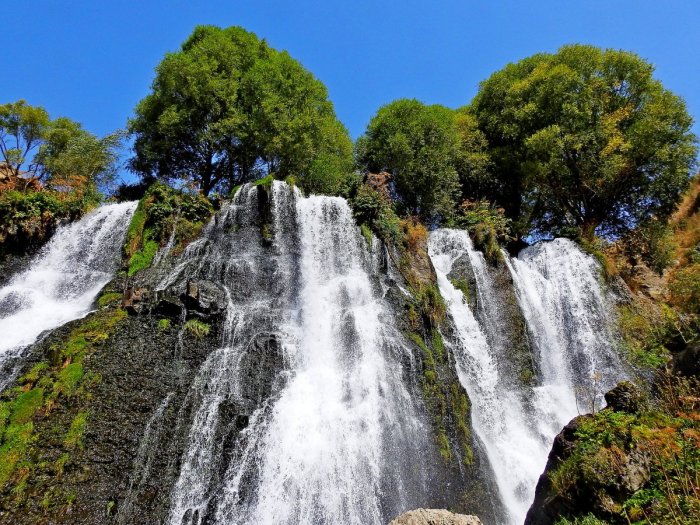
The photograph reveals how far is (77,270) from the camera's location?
1384 cm

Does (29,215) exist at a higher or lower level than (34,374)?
higher

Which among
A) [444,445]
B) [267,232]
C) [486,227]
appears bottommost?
[444,445]

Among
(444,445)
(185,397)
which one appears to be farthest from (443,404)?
(185,397)

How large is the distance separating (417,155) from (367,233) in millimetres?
8508

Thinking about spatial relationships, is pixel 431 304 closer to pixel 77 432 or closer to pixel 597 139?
pixel 77 432

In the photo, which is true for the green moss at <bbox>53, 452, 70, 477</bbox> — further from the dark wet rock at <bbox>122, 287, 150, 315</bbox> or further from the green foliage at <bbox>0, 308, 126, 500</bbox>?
the dark wet rock at <bbox>122, 287, 150, 315</bbox>

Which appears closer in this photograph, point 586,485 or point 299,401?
point 586,485

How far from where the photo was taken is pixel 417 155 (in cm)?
2156

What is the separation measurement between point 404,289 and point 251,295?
4556mm

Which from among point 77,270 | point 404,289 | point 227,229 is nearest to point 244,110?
point 227,229

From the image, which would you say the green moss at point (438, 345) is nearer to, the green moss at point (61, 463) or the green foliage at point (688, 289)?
the green foliage at point (688, 289)

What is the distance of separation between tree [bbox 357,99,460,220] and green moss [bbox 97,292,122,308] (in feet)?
45.7

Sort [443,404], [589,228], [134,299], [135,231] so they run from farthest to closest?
[589,228]
[135,231]
[134,299]
[443,404]

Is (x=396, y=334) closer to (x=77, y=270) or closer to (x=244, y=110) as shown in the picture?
(x=77, y=270)
